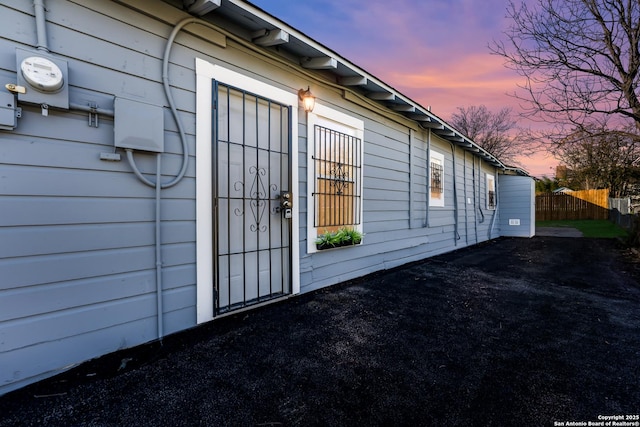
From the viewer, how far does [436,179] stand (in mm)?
5801

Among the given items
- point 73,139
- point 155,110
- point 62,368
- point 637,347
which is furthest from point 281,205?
point 637,347

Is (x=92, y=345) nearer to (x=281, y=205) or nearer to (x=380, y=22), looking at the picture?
(x=281, y=205)

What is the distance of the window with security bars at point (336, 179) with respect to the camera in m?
3.27

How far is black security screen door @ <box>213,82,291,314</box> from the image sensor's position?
2.41m

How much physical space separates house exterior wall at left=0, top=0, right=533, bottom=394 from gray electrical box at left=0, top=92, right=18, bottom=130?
0.04 m

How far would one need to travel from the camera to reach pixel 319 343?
2.00m

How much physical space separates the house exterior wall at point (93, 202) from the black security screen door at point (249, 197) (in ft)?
0.77

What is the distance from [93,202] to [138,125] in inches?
22.1

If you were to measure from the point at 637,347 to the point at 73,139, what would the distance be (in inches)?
153

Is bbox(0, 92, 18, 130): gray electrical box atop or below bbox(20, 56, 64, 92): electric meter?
below

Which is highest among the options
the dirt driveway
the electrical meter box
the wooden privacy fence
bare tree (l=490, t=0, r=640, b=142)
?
bare tree (l=490, t=0, r=640, b=142)

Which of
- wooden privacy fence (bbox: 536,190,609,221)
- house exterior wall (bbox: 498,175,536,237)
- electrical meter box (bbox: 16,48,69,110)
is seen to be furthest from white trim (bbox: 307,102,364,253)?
wooden privacy fence (bbox: 536,190,609,221)

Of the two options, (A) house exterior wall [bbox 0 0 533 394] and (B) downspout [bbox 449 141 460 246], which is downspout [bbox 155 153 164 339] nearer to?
(A) house exterior wall [bbox 0 0 533 394]

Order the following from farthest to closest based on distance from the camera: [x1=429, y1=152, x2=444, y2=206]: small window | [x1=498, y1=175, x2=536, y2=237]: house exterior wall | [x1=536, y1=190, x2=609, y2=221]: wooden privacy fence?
[x1=536, y1=190, x2=609, y2=221]: wooden privacy fence
[x1=498, y1=175, x2=536, y2=237]: house exterior wall
[x1=429, y1=152, x2=444, y2=206]: small window
